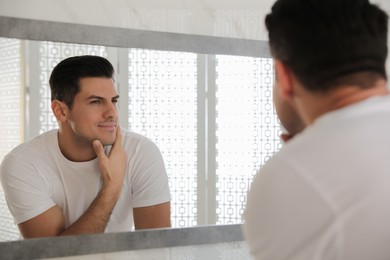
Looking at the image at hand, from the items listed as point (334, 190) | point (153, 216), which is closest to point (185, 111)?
point (153, 216)

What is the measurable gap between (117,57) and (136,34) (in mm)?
74

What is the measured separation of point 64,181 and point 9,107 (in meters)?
0.20

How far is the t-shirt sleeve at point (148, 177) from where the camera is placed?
4.18ft

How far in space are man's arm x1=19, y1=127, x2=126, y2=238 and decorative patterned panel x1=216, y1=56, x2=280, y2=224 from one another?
257 mm

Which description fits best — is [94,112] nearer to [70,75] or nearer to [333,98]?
[70,75]

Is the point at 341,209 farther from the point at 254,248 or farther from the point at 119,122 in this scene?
the point at 119,122

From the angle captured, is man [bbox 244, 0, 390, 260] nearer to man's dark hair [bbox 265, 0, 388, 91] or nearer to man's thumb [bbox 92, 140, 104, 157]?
man's dark hair [bbox 265, 0, 388, 91]

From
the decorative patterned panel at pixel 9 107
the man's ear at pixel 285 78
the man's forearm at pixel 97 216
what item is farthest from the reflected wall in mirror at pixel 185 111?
the man's ear at pixel 285 78

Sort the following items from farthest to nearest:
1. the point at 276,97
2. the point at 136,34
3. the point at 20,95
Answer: the point at 136,34 < the point at 20,95 < the point at 276,97

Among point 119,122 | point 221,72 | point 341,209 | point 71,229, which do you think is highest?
point 221,72

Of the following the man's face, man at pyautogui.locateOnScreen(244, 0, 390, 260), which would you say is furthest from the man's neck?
the man's face

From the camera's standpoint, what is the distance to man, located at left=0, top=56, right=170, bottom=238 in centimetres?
117

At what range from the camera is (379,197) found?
56cm

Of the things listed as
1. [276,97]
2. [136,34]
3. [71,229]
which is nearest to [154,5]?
[136,34]
